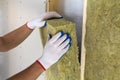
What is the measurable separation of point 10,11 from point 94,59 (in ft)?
3.66

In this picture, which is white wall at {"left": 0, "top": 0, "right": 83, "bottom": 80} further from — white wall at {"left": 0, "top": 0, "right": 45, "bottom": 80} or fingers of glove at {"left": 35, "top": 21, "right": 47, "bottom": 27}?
fingers of glove at {"left": 35, "top": 21, "right": 47, "bottom": 27}

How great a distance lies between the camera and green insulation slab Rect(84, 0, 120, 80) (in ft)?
3.86

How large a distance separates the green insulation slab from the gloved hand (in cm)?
15

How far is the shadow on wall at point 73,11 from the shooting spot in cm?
158

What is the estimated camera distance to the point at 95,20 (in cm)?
125

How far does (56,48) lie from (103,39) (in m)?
0.29

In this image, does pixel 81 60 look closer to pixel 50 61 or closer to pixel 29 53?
pixel 50 61

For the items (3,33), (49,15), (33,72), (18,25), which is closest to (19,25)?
(18,25)

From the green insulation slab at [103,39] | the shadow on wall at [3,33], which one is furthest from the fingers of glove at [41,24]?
the shadow on wall at [3,33]

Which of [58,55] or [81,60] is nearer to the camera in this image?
[58,55]

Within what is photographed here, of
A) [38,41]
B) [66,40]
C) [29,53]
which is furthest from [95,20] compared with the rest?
[29,53]

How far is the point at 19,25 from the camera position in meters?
2.08

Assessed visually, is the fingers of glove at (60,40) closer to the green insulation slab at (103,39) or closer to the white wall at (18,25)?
the green insulation slab at (103,39)

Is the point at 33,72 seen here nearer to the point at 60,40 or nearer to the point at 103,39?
the point at 60,40
